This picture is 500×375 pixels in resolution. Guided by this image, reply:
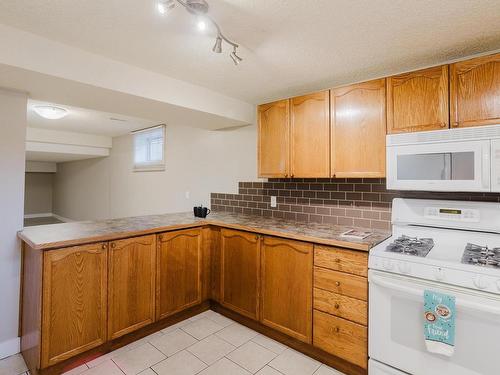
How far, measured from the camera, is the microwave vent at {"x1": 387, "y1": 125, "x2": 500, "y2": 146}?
5.38ft

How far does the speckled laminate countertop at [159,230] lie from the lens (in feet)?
6.14

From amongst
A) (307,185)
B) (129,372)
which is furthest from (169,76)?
(129,372)

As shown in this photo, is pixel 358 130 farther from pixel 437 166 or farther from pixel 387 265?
pixel 387 265

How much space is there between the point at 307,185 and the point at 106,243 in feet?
6.10

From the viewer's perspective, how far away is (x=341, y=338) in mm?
1891

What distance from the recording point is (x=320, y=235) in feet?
6.86

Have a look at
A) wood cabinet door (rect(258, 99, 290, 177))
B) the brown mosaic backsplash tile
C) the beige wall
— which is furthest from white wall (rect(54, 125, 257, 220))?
the beige wall

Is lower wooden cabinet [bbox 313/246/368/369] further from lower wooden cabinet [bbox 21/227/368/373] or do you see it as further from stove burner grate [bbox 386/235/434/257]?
stove burner grate [bbox 386/235/434/257]

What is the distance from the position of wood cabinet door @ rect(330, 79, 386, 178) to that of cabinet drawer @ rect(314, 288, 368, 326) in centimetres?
92

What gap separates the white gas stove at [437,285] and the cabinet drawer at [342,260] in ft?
0.22

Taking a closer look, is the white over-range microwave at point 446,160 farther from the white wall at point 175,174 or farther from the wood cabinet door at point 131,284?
the wood cabinet door at point 131,284

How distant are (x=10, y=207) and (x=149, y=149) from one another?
2.71 metres

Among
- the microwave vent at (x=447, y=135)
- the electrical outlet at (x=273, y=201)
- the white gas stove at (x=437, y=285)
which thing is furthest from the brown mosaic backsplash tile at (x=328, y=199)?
the microwave vent at (x=447, y=135)

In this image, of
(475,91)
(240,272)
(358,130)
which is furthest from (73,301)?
(475,91)
